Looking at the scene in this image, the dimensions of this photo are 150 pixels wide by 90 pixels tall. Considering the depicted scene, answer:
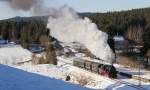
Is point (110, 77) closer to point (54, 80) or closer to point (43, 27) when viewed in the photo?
point (54, 80)

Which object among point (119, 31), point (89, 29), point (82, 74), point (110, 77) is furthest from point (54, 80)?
point (119, 31)

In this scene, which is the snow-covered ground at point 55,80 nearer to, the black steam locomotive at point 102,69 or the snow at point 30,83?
the snow at point 30,83

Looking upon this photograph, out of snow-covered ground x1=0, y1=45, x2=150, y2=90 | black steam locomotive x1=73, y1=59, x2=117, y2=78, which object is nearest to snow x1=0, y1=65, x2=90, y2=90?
snow-covered ground x1=0, y1=45, x2=150, y2=90

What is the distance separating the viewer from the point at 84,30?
219 feet

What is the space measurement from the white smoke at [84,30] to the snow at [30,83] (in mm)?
7434

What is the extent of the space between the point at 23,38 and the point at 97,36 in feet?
241

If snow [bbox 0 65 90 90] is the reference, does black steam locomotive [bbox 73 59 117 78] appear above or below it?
above

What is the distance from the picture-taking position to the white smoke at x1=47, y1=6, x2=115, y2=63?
5884 centimetres

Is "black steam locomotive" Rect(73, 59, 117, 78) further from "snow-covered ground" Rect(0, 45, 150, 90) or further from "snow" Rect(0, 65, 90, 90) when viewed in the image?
"snow" Rect(0, 65, 90, 90)

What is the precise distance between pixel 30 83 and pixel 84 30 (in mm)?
16874

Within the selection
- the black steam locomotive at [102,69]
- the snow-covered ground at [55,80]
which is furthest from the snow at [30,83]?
the black steam locomotive at [102,69]

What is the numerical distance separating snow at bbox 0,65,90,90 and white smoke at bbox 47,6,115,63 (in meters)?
7.43

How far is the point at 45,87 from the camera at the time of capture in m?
48.7

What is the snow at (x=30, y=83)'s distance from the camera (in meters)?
48.6
